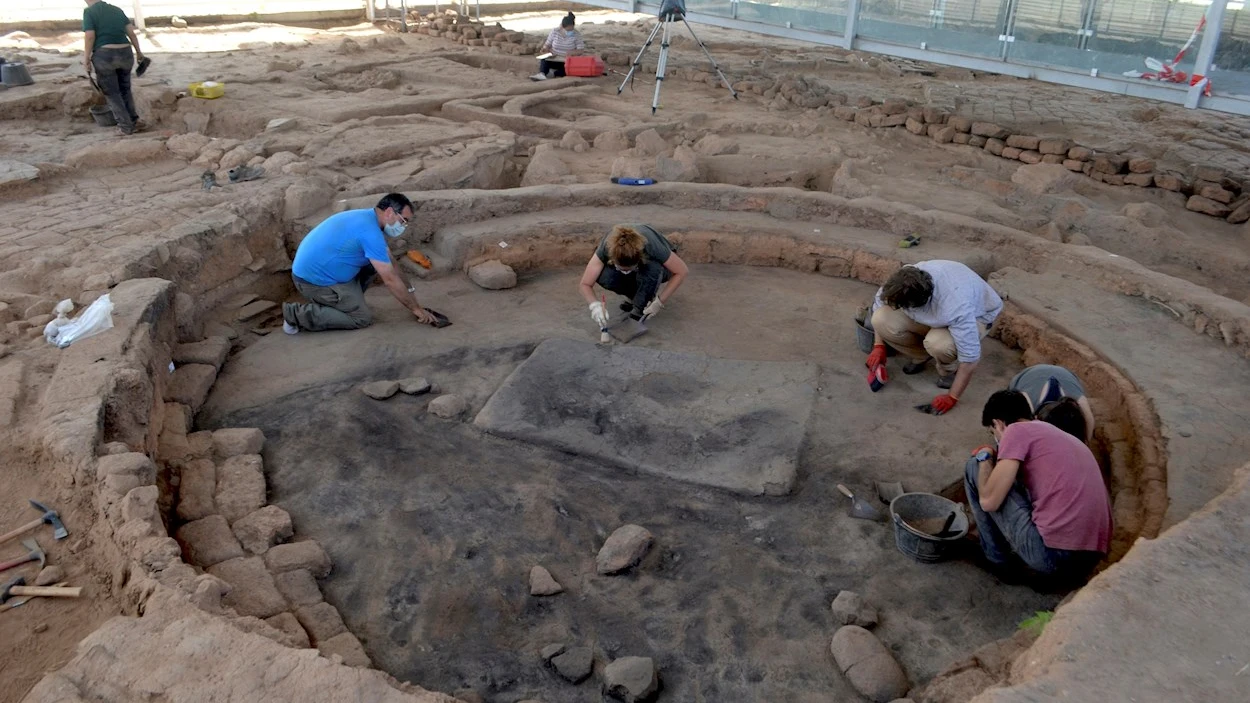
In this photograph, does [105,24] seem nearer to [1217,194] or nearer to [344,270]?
[344,270]

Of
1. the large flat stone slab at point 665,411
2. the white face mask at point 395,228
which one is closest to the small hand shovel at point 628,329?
the large flat stone slab at point 665,411

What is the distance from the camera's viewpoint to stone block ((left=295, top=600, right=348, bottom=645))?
10.6ft

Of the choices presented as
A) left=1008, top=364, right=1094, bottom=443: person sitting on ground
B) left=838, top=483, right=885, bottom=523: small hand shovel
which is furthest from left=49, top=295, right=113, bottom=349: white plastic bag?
left=1008, top=364, right=1094, bottom=443: person sitting on ground

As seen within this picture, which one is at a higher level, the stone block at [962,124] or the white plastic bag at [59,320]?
the stone block at [962,124]

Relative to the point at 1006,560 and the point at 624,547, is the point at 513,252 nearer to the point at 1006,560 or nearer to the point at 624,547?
the point at 624,547

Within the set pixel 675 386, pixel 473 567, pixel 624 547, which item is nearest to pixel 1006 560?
pixel 624 547

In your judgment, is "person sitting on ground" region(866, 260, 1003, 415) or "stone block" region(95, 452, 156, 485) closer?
"stone block" region(95, 452, 156, 485)

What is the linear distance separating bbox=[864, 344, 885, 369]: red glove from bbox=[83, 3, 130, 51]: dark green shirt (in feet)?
27.2

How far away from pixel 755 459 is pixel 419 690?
219 cm

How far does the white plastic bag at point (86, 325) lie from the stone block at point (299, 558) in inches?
73.5

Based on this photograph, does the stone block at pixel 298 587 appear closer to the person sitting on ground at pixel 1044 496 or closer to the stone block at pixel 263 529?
the stone block at pixel 263 529

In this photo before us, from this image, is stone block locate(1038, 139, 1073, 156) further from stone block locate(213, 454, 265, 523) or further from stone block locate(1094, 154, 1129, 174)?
stone block locate(213, 454, 265, 523)

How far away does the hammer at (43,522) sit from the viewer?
3314 mm

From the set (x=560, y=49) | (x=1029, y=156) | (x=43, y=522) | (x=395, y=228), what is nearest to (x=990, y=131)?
(x=1029, y=156)
